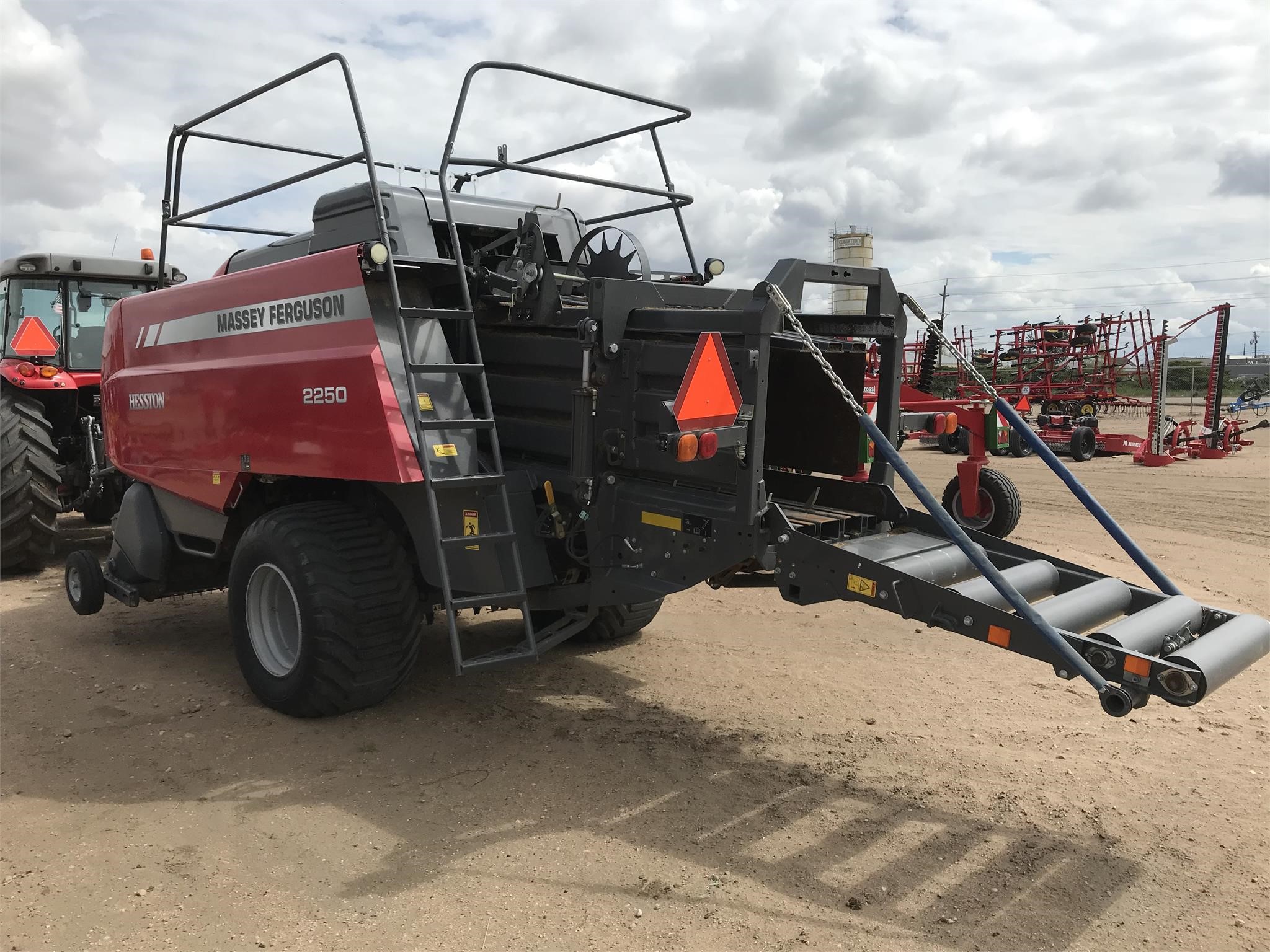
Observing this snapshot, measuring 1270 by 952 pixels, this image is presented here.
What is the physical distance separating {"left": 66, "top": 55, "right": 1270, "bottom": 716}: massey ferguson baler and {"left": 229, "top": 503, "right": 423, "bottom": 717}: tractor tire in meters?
0.01

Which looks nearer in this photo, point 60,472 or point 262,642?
point 262,642

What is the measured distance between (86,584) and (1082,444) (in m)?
15.4

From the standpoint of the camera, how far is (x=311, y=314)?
4.25 meters

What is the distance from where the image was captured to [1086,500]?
383cm

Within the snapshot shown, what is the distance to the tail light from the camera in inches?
129

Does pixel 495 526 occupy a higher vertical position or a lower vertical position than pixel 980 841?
higher

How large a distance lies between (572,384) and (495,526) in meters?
0.69

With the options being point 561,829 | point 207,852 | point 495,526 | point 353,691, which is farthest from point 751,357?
point 207,852

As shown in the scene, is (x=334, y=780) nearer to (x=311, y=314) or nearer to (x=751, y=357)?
(x=311, y=314)

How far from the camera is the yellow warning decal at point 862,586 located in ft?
11.0

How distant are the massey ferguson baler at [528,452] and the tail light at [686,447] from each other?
0.12 ft

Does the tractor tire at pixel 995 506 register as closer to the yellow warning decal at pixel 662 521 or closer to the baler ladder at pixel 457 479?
the yellow warning decal at pixel 662 521

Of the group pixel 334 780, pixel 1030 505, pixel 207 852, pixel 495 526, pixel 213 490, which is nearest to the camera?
pixel 207 852

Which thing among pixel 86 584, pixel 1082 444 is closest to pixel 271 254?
pixel 86 584
